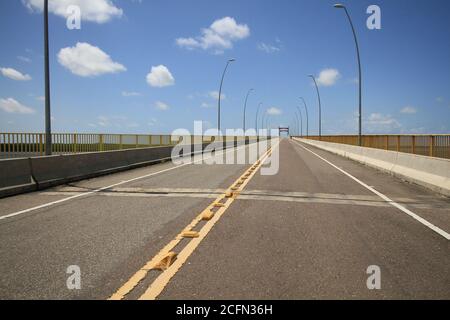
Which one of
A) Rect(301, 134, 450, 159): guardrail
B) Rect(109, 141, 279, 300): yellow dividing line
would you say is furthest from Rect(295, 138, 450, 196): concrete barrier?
Rect(109, 141, 279, 300): yellow dividing line

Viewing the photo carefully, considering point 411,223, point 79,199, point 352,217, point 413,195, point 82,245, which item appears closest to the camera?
point 82,245

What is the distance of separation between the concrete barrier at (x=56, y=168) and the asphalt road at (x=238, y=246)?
2.83 ft

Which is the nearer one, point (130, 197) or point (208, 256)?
point (208, 256)

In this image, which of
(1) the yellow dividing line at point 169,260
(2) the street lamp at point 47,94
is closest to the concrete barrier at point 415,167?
(1) the yellow dividing line at point 169,260

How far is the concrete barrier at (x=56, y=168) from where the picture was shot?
1016 cm

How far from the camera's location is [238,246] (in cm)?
529

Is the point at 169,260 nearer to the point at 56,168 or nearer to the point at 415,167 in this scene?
the point at 56,168

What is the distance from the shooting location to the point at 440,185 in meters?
10.8

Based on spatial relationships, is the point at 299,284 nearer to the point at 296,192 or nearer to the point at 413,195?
the point at 296,192

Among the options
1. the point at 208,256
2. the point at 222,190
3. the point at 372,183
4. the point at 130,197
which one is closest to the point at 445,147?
the point at 372,183

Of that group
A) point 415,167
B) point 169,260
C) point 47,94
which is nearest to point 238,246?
point 169,260

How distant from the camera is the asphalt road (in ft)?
12.6

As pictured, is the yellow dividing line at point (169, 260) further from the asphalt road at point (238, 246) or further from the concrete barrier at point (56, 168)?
the concrete barrier at point (56, 168)
